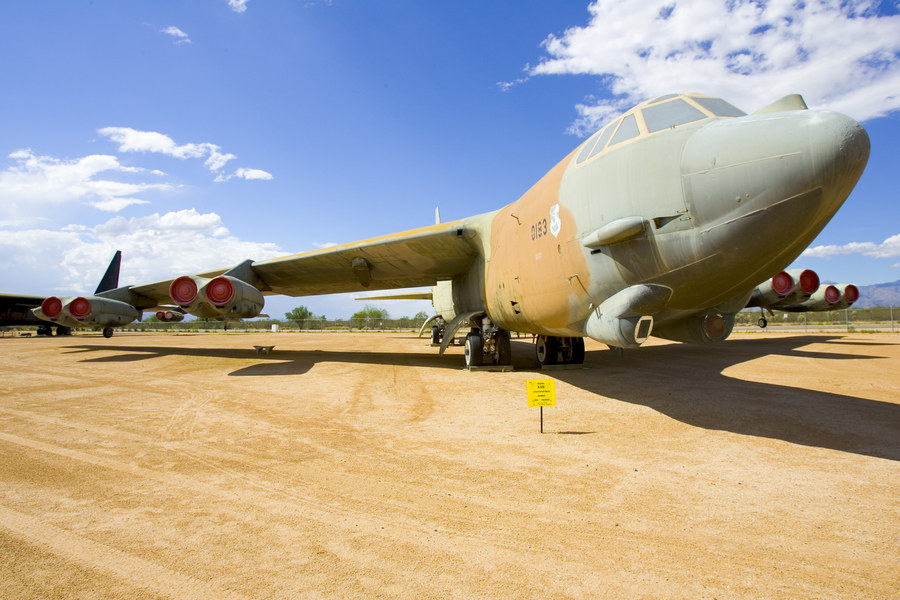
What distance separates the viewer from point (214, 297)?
38.4 ft

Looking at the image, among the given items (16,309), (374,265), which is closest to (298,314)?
(16,309)

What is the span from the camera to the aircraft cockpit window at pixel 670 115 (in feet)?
17.5

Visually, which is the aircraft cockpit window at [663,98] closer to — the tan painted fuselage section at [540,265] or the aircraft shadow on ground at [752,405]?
the tan painted fuselage section at [540,265]

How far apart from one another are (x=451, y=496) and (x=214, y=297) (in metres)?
10.3

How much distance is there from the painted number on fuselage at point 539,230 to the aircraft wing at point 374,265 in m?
3.61

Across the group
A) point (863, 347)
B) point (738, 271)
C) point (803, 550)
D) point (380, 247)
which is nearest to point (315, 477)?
point (803, 550)

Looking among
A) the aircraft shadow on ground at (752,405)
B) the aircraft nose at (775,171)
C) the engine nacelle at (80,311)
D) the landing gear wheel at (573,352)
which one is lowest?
the aircraft shadow on ground at (752,405)

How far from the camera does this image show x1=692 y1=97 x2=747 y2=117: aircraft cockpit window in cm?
531

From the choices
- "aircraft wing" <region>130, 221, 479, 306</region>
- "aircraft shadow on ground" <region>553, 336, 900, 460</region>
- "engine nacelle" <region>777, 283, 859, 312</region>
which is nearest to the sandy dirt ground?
"aircraft shadow on ground" <region>553, 336, 900, 460</region>

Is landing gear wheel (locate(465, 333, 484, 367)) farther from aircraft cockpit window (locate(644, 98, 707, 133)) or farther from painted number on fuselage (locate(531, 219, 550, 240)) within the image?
aircraft cockpit window (locate(644, 98, 707, 133))

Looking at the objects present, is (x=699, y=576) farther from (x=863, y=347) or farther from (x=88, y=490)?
(x=863, y=347)

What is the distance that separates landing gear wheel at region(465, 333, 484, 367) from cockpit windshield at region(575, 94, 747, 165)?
625 cm

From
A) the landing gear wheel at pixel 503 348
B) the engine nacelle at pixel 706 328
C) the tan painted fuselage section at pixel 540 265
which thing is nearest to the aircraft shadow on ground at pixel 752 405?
the engine nacelle at pixel 706 328

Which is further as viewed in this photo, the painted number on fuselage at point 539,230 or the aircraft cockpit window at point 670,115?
the painted number on fuselage at point 539,230
